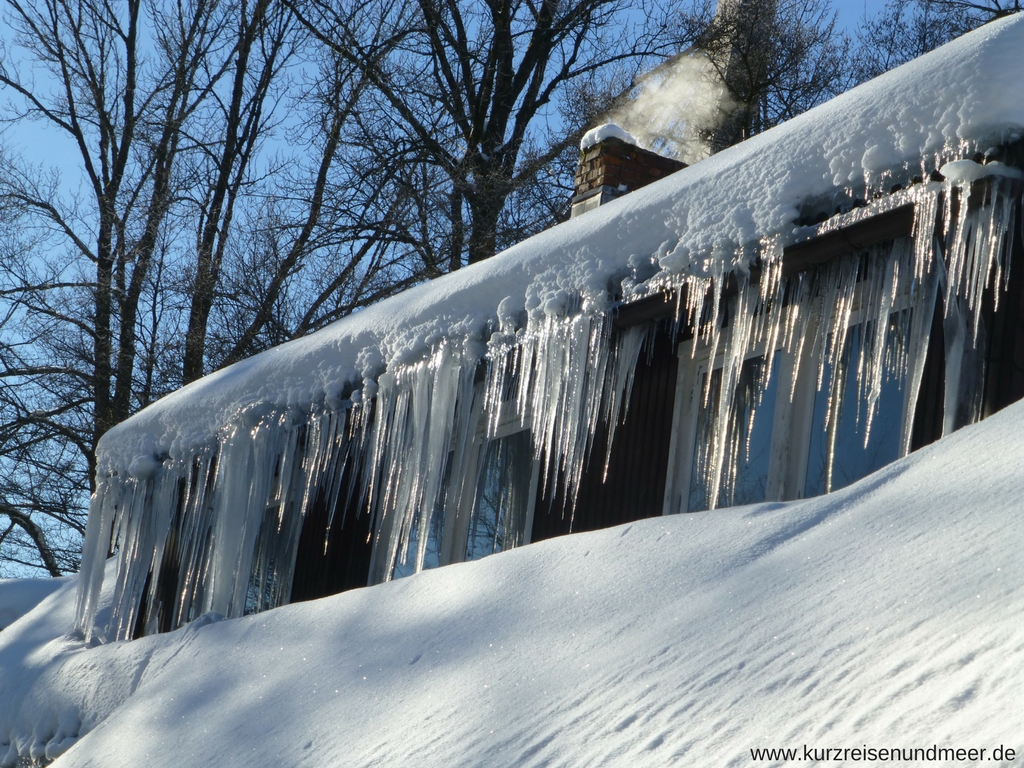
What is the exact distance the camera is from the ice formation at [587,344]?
156 inches

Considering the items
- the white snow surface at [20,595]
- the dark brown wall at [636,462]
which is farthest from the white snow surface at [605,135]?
the white snow surface at [20,595]

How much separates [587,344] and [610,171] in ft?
12.4

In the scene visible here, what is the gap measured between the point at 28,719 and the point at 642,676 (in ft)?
16.1

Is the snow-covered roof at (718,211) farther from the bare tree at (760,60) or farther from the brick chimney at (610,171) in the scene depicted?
the bare tree at (760,60)

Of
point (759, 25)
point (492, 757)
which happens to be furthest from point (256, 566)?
point (759, 25)

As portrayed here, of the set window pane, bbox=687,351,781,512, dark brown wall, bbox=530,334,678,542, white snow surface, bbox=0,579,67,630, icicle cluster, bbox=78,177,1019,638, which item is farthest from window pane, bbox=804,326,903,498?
white snow surface, bbox=0,579,67,630

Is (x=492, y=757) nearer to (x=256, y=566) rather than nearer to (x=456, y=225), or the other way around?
(x=256, y=566)

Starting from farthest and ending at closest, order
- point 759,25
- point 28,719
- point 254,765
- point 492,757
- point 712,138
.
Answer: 1. point 759,25
2. point 712,138
3. point 28,719
4. point 254,765
5. point 492,757

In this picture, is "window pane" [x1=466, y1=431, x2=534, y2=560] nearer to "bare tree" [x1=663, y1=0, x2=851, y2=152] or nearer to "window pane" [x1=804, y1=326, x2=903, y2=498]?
"window pane" [x1=804, y1=326, x2=903, y2=498]

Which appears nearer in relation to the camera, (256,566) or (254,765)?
(254,765)

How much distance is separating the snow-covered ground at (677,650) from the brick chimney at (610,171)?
5.05 meters

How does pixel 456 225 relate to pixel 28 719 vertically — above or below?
above

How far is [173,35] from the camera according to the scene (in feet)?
63.2

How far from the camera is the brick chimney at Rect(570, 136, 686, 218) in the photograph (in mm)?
8617
